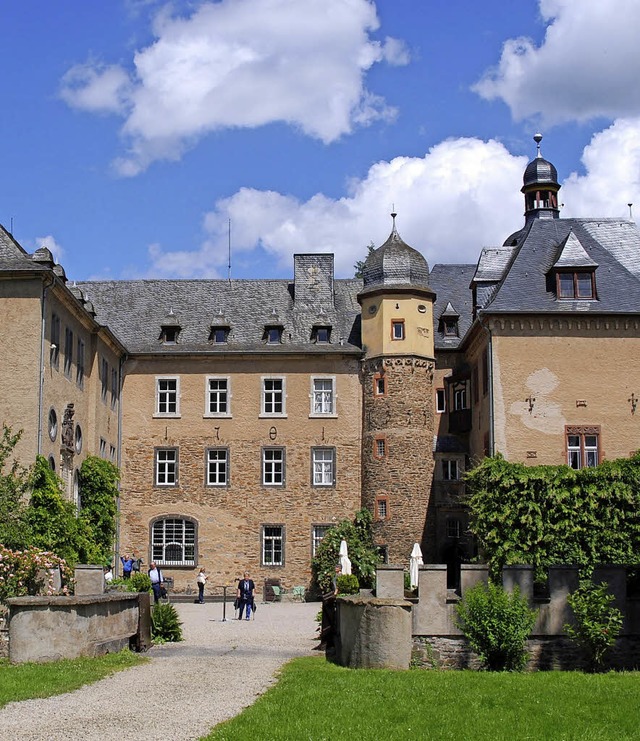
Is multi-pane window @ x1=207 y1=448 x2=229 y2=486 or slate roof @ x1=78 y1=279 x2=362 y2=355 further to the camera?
slate roof @ x1=78 y1=279 x2=362 y2=355

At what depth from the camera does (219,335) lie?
41844 millimetres

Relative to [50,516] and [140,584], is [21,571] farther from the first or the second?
[50,516]

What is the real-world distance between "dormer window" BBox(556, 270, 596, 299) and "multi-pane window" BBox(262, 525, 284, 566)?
13.9 meters

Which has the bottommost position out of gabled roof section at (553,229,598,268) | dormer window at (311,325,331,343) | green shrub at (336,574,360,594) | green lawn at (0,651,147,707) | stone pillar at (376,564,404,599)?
green lawn at (0,651,147,707)

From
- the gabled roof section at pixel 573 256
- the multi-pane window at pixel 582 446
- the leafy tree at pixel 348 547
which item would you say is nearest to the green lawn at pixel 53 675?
the multi-pane window at pixel 582 446

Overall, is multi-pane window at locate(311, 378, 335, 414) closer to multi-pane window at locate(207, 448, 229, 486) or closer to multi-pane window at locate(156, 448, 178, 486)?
multi-pane window at locate(207, 448, 229, 486)

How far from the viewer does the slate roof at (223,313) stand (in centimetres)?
4159

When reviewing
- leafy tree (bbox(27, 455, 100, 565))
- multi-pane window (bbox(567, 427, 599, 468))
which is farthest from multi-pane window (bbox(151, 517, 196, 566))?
multi-pane window (bbox(567, 427, 599, 468))

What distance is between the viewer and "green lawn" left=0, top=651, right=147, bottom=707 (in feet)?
44.7

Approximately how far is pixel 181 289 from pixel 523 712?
111 ft

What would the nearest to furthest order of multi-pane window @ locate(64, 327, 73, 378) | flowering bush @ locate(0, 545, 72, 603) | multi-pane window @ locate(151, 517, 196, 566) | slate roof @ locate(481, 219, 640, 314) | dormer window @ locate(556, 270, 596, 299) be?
1. flowering bush @ locate(0, 545, 72, 603)
2. multi-pane window @ locate(64, 327, 73, 378)
3. slate roof @ locate(481, 219, 640, 314)
4. dormer window @ locate(556, 270, 596, 299)
5. multi-pane window @ locate(151, 517, 196, 566)

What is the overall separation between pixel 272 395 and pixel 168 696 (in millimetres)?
27742

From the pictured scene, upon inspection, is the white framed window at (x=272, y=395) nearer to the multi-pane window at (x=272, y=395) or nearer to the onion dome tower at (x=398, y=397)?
the multi-pane window at (x=272, y=395)

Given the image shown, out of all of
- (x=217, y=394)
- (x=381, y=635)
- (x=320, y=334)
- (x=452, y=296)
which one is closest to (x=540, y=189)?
(x=452, y=296)
